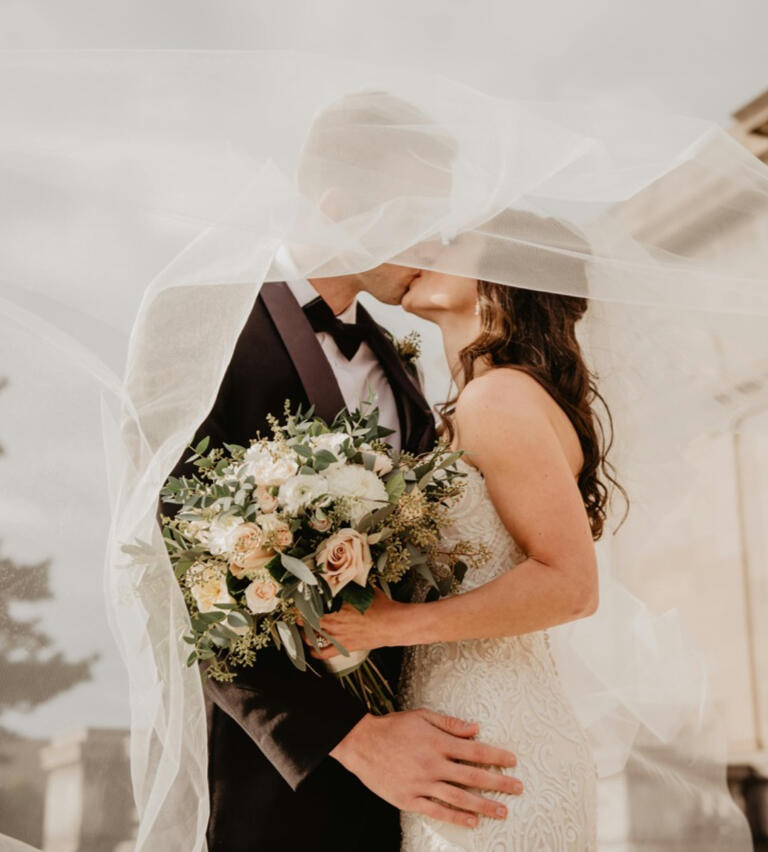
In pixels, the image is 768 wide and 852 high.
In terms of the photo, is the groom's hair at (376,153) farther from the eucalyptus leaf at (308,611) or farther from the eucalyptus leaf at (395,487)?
the eucalyptus leaf at (308,611)

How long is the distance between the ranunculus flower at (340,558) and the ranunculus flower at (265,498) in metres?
0.15

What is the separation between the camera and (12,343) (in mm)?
2207

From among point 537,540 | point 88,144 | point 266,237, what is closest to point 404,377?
point 537,540

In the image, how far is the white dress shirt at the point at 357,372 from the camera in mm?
3184

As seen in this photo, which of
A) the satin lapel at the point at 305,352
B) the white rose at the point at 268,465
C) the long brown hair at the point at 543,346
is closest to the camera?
the white rose at the point at 268,465

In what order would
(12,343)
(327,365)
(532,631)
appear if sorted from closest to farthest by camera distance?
(12,343)
(532,631)
(327,365)

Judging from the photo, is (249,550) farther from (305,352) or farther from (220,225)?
(305,352)

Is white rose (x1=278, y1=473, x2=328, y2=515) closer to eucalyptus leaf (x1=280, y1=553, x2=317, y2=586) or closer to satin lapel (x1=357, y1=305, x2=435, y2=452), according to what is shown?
eucalyptus leaf (x1=280, y1=553, x2=317, y2=586)

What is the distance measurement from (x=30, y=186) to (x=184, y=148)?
357 millimetres

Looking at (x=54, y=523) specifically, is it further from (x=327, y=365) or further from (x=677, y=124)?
(x=677, y=124)

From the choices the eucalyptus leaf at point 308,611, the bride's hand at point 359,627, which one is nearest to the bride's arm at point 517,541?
the bride's hand at point 359,627

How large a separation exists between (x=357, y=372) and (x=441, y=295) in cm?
40

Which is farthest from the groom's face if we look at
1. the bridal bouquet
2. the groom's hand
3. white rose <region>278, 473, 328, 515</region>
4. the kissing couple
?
the groom's hand

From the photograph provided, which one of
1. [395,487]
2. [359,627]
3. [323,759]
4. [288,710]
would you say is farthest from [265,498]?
[323,759]
